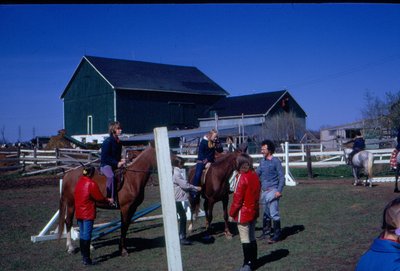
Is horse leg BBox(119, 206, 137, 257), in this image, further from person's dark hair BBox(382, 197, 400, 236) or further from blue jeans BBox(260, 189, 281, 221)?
person's dark hair BBox(382, 197, 400, 236)

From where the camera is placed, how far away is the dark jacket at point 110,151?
897cm

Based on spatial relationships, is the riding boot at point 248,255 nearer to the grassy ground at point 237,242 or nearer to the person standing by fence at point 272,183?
the grassy ground at point 237,242

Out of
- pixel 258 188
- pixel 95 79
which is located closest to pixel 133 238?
pixel 258 188

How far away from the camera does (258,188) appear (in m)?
7.52

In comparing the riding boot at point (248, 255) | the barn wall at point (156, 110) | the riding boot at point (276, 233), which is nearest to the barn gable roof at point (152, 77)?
the barn wall at point (156, 110)

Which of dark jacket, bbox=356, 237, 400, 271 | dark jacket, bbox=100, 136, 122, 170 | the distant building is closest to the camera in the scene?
dark jacket, bbox=356, 237, 400, 271

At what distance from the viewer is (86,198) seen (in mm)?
8227

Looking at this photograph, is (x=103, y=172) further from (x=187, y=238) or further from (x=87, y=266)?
(x=187, y=238)

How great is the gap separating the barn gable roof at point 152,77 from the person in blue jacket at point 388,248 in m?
45.5

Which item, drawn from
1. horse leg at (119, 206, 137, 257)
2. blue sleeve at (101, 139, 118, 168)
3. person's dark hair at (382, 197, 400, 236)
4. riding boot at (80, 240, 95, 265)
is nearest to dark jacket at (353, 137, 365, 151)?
horse leg at (119, 206, 137, 257)

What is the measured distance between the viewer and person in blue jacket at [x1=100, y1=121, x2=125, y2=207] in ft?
29.3

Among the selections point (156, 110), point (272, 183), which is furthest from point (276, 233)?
point (156, 110)

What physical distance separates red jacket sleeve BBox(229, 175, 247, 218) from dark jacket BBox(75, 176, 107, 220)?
257 centimetres

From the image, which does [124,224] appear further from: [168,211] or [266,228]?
[168,211]
